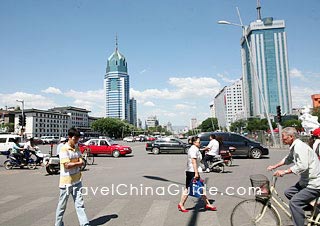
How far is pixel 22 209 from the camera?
6.55 meters

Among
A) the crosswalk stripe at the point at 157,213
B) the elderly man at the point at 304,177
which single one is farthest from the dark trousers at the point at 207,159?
the elderly man at the point at 304,177

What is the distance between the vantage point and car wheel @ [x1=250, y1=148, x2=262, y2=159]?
18.4 m

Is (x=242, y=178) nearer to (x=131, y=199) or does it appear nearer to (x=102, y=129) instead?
(x=131, y=199)

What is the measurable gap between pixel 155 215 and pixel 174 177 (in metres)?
5.32

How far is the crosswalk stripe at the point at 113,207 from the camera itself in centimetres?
608

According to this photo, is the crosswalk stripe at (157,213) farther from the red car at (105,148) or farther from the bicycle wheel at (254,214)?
the red car at (105,148)

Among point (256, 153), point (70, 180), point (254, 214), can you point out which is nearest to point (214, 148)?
point (256, 153)

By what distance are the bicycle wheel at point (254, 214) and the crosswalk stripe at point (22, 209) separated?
4783mm

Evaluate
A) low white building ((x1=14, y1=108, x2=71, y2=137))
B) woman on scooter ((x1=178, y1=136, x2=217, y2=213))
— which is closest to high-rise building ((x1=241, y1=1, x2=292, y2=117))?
low white building ((x1=14, y1=108, x2=71, y2=137))

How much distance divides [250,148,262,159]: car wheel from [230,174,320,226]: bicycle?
580 inches

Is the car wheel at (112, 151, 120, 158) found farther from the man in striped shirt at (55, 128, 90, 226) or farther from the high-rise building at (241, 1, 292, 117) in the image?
the high-rise building at (241, 1, 292, 117)

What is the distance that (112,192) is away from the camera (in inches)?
328

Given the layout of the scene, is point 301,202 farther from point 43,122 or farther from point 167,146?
point 43,122

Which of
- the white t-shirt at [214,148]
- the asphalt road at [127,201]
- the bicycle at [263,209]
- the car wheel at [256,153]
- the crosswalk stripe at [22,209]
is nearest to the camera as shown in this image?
the bicycle at [263,209]
